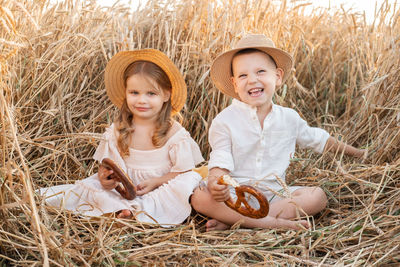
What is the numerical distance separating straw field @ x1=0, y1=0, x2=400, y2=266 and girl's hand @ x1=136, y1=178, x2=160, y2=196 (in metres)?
0.26

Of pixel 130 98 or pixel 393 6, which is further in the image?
pixel 393 6

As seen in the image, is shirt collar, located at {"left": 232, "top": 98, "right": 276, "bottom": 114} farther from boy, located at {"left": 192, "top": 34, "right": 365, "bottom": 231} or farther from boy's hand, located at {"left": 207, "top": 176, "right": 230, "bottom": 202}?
boy's hand, located at {"left": 207, "top": 176, "right": 230, "bottom": 202}

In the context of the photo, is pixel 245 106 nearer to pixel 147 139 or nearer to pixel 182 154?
pixel 182 154

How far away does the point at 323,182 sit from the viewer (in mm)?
2270

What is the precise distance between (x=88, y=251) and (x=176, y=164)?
876 millimetres

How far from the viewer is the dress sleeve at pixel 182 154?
2426mm

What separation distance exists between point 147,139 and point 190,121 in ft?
1.92

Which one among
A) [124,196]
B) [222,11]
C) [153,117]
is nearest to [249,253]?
[124,196]

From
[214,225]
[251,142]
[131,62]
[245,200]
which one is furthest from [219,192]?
[131,62]

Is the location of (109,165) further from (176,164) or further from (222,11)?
(222,11)

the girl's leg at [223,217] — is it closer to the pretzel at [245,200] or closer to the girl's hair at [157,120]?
the pretzel at [245,200]

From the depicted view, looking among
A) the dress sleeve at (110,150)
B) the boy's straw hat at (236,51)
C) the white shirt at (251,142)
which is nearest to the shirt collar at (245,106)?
the white shirt at (251,142)

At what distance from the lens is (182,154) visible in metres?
2.44

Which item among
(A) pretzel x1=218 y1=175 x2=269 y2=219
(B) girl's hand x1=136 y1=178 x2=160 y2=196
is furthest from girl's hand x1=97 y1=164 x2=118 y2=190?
(A) pretzel x1=218 y1=175 x2=269 y2=219
